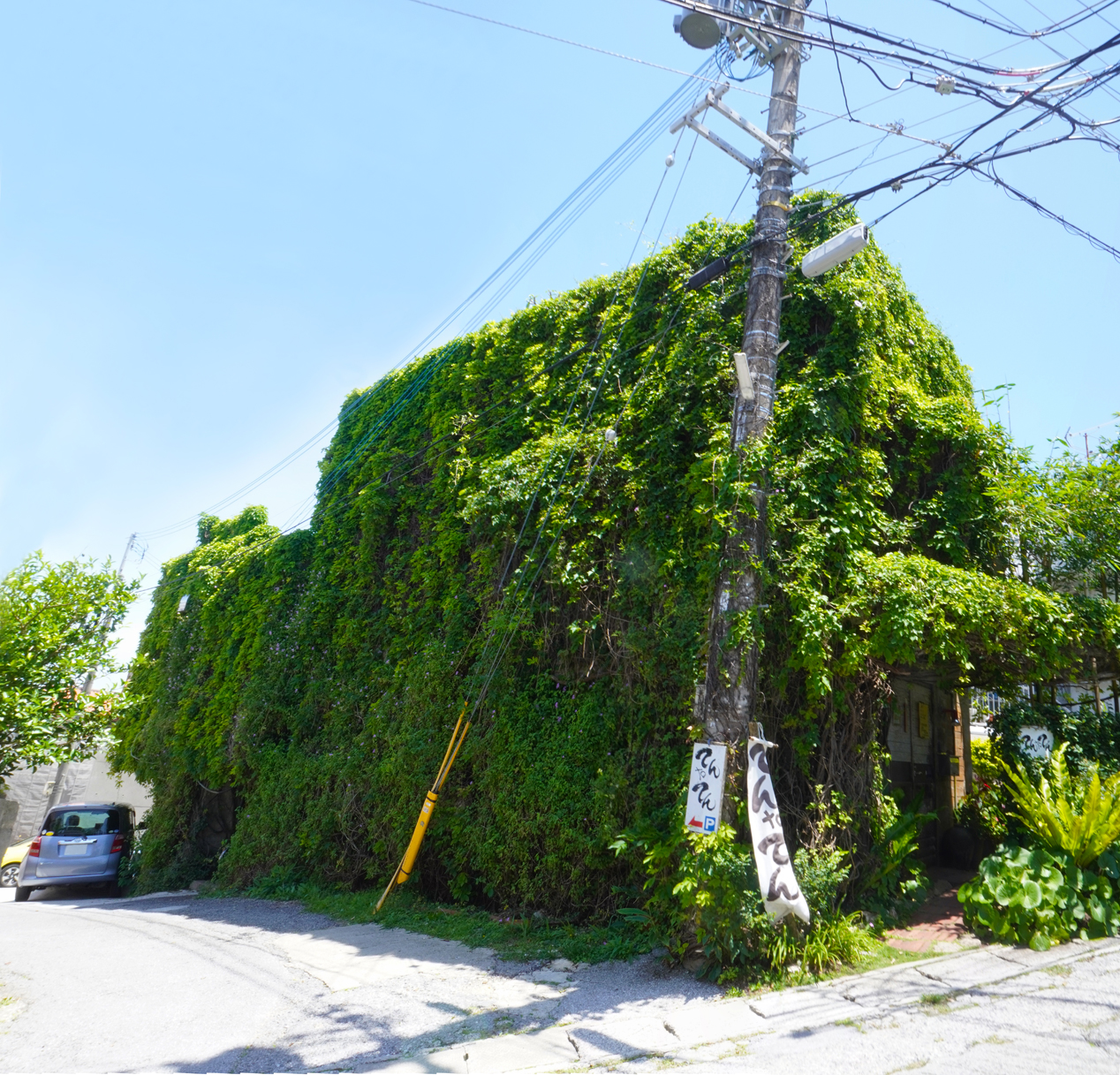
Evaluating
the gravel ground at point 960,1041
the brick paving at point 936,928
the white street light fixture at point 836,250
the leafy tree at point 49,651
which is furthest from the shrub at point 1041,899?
the leafy tree at point 49,651

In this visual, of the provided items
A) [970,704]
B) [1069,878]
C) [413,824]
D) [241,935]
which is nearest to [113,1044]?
[241,935]

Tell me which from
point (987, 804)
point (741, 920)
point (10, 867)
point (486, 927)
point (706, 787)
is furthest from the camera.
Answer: point (10, 867)

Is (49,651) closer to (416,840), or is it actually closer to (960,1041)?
(416,840)

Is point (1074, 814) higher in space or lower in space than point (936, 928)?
higher

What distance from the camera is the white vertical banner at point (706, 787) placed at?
21.2 feet

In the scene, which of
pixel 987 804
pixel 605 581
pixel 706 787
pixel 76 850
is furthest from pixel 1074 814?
pixel 76 850

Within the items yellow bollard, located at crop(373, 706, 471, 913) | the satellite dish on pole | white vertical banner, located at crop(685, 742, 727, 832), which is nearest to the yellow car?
yellow bollard, located at crop(373, 706, 471, 913)

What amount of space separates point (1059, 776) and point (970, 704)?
14.9ft

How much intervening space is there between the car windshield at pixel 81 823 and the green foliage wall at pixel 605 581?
332 cm

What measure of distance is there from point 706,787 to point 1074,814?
3500mm

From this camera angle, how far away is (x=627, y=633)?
834 cm

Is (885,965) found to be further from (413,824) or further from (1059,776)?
(413,824)

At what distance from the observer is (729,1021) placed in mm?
5391

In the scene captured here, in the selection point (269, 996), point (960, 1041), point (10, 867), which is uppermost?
point (960, 1041)
